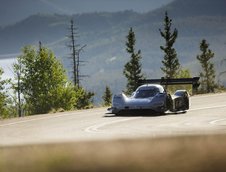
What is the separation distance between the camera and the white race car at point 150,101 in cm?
2330

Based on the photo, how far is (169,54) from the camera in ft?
334

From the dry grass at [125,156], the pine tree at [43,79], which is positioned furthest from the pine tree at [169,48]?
the dry grass at [125,156]

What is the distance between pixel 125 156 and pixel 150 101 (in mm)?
22224

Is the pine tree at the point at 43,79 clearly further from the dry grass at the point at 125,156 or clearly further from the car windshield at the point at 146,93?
the dry grass at the point at 125,156

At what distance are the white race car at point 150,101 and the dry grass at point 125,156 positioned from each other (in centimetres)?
2190

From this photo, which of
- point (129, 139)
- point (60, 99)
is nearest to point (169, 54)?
point (60, 99)

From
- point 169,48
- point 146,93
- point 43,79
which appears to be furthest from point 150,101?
point 169,48

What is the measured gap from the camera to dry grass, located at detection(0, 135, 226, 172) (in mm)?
1102

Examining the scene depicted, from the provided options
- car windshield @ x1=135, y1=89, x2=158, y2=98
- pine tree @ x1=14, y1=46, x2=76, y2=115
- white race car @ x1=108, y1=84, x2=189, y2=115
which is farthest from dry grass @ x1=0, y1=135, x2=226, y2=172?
pine tree @ x1=14, y1=46, x2=76, y2=115

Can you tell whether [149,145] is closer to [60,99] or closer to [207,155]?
[207,155]

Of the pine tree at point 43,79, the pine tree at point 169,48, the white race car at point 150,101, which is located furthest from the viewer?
the pine tree at point 169,48

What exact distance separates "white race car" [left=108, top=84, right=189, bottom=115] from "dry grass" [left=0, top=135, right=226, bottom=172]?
2190 centimetres

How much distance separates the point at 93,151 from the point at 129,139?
19 centimetres

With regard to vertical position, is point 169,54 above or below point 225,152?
above
